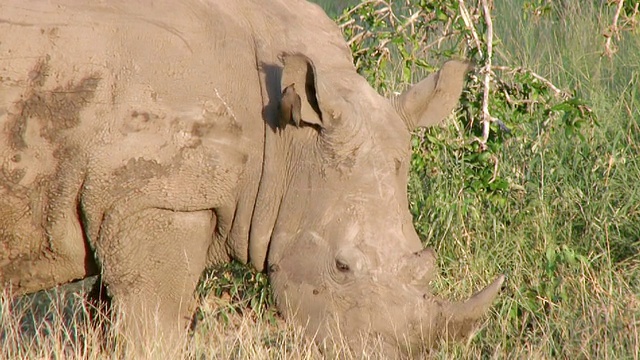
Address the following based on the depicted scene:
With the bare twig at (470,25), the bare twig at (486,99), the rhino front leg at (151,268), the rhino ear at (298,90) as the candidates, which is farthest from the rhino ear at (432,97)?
the rhino front leg at (151,268)

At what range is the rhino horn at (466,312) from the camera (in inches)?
200

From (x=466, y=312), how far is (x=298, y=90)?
1.18 meters

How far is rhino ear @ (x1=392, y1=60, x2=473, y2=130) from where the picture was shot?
545 cm

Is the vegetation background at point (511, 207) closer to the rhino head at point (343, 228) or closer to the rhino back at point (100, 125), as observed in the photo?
the rhino head at point (343, 228)

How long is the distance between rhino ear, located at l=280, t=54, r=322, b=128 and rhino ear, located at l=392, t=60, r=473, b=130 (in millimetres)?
560

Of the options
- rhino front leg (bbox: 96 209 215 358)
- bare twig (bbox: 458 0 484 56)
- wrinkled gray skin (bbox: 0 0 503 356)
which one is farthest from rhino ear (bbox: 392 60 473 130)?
rhino front leg (bbox: 96 209 215 358)

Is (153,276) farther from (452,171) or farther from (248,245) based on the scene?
(452,171)

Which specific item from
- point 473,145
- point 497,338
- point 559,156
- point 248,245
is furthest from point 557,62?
point 248,245

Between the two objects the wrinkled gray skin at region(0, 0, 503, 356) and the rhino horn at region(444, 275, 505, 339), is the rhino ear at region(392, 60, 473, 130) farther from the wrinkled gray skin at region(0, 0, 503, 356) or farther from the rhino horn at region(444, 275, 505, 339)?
the rhino horn at region(444, 275, 505, 339)

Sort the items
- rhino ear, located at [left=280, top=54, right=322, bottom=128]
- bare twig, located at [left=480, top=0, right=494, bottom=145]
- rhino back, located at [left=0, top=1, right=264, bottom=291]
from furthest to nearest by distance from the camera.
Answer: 1. bare twig, located at [left=480, top=0, right=494, bottom=145]
2. rhino ear, located at [left=280, top=54, right=322, bottom=128]
3. rhino back, located at [left=0, top=1, right=264, bottom=291]

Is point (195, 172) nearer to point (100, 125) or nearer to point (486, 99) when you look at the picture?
point (100, 125)

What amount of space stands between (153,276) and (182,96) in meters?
0.75

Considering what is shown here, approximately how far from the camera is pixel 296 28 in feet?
17.7

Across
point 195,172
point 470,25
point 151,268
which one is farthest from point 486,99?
point 151,268
